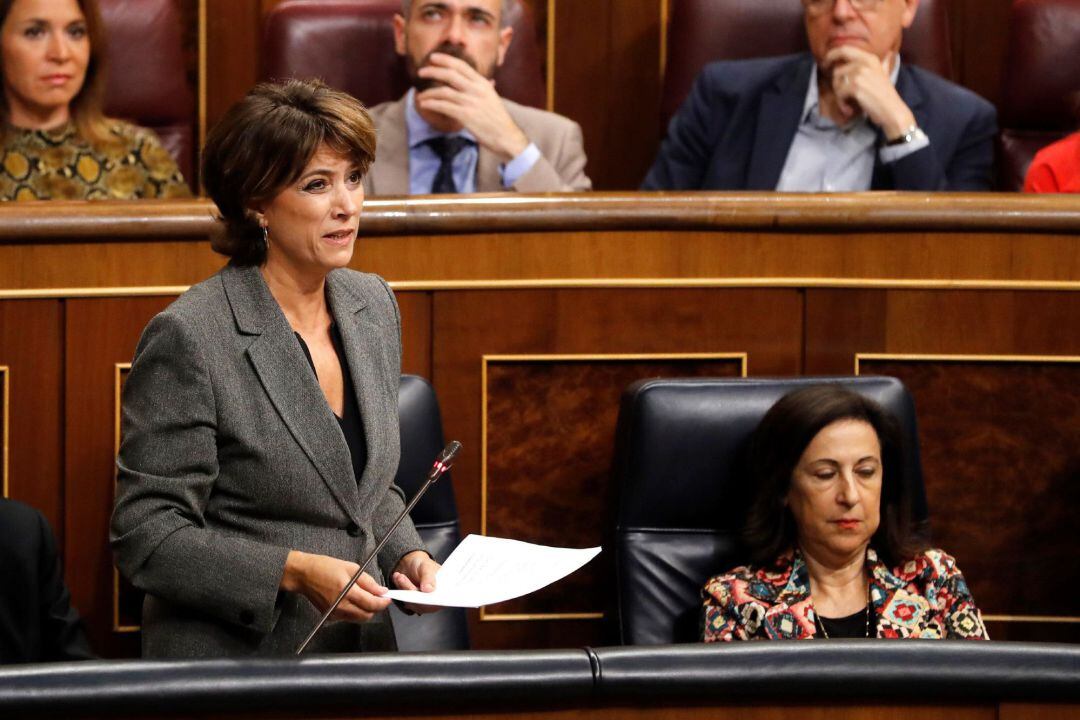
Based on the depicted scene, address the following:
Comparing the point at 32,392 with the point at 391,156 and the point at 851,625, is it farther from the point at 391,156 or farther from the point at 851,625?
the point at 851,625

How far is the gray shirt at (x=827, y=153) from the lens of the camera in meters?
1.87

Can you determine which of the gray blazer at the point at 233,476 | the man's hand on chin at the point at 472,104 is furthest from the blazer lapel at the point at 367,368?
the man's hand on chin at the point at 472,104

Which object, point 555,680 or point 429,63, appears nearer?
point 555,680

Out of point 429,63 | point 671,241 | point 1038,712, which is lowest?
point 1038,712

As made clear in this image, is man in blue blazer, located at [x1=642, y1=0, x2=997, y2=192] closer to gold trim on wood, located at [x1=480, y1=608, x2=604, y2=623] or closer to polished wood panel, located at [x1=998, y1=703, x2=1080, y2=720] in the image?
gold trim on wood, located at [x1=480, y1=608, x2=604, y2=623]

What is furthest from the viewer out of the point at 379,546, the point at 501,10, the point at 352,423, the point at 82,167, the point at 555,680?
the point at 501,10

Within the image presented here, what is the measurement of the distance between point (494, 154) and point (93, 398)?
610mm

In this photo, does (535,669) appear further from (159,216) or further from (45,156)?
(45,156)

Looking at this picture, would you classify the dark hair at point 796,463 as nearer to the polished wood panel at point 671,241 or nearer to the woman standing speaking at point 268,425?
the polished wood panel at point 671,241

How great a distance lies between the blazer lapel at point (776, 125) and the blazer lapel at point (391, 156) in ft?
1.35

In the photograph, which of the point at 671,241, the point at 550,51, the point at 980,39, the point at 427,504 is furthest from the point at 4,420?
the point at 980,39

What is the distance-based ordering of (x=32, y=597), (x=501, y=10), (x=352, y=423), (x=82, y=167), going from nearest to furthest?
(x=352, y=423)
(x=32, y=597)
(x=82, y=167)
(x=501, y=10)

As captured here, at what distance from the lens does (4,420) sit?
1.40 meters

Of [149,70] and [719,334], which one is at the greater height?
[149,70]
